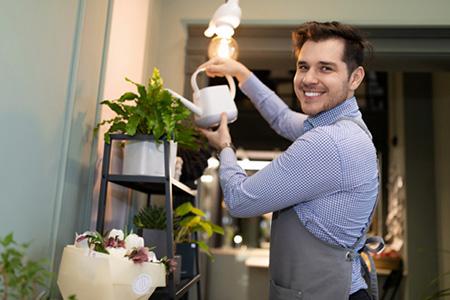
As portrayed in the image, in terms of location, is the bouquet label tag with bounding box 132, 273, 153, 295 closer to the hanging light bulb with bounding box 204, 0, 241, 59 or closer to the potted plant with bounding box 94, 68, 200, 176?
the potted plant with bounding box 94, 68, 200, 176

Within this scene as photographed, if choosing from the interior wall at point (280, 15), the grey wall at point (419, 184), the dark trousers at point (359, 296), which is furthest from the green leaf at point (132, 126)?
the grey wall at point (419, 184)

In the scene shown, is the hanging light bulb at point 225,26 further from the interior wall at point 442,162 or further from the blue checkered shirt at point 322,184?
the interior wall at point 442,162

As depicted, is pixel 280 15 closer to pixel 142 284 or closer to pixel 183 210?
pixel 183 210

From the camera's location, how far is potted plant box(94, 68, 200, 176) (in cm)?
133

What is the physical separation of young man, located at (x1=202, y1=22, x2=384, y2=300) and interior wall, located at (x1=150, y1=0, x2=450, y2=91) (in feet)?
2.75

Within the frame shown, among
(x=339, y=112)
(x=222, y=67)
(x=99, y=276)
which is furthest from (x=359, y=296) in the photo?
(x=222, y=67)

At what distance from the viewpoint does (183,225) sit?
169 cm

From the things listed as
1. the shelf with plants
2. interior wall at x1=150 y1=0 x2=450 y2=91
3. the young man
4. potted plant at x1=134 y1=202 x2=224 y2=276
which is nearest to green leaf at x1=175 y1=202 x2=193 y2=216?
potted plant at x1=134 y1=202 x2=224 y2=276

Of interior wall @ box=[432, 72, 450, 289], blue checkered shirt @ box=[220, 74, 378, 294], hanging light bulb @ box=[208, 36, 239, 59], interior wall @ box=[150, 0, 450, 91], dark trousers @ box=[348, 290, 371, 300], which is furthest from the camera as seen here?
interior wall @ box=[432, 72, 450, 289]

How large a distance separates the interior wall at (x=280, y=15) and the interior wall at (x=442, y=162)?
1.45m

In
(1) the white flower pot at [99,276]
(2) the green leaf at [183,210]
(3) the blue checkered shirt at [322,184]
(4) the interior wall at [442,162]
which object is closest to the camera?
(1) the white flower pot at [99,276]

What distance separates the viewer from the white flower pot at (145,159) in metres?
1.38

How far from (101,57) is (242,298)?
198 centimetres

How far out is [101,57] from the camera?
1.53 m
